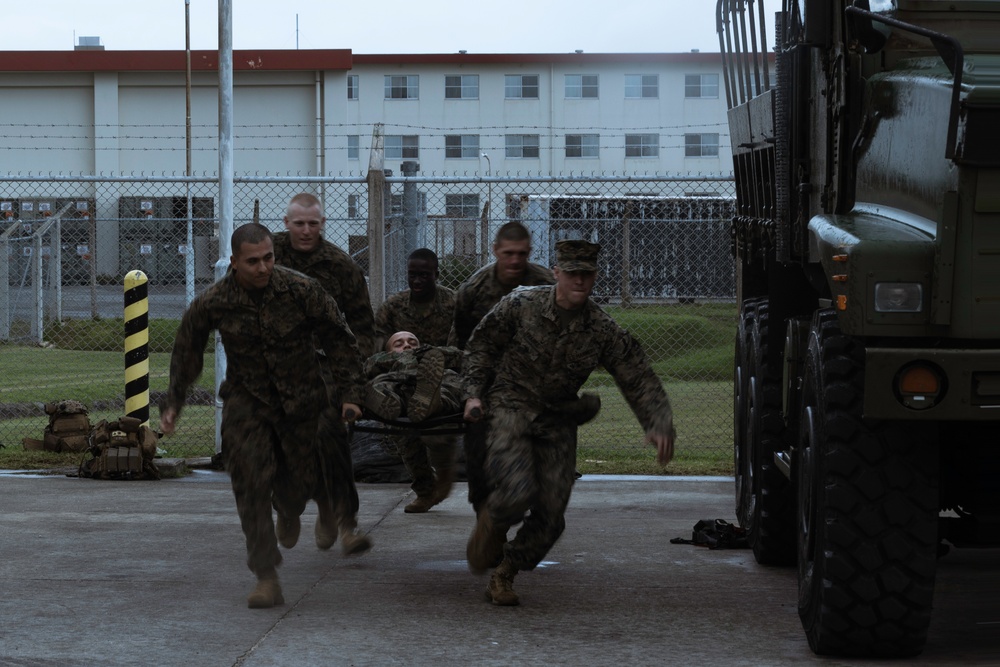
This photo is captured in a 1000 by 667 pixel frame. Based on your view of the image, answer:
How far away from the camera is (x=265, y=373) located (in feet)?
23.1

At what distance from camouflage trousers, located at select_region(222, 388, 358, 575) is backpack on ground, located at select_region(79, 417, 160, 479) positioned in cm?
366

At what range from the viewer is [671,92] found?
55844 mm

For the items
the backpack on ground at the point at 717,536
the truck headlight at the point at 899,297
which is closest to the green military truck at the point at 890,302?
the truck headlight at the point at 899,297

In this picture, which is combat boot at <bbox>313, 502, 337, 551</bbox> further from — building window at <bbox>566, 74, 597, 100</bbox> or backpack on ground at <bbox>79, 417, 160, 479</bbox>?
building window at <bbox>566, 74, 597, 100</bbox>

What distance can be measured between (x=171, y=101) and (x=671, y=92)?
17.3 meters

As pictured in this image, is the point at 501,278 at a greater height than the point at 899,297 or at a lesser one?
lesser

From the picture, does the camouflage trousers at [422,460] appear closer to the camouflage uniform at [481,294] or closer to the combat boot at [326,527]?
the camouflage uniform at [481,294]

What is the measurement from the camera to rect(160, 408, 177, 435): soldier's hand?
6922 millimetres

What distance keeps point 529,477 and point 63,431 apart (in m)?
6.31

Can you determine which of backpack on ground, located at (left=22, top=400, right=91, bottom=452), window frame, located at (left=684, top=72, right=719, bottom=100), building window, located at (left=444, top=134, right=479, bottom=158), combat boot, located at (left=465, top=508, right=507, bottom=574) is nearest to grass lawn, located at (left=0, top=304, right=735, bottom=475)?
backpack on ground, located at (left=22, top=400, right=91, bottom=452)

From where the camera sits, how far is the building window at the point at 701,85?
55875 mm

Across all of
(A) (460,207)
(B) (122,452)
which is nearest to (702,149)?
(A) (460,207)

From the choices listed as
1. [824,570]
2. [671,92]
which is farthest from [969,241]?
[671,92]

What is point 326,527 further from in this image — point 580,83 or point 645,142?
point 580,83
